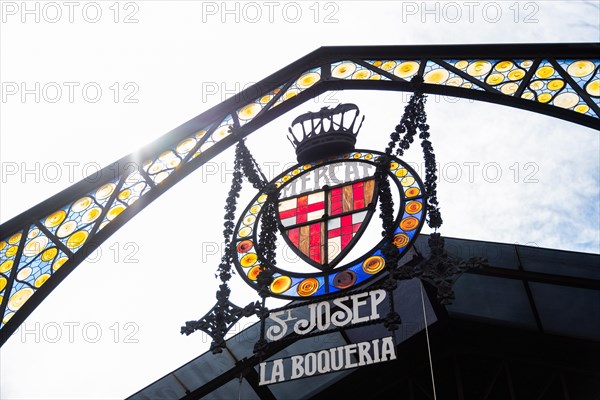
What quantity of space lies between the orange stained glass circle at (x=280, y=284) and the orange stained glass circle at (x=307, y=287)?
4.6 inches

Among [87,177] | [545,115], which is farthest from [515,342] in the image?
[87,177]

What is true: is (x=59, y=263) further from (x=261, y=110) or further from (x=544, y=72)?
(x=544, y=72)

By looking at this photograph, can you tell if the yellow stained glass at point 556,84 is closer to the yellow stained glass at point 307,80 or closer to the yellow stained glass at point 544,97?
the yellow stained glass at point 544,97

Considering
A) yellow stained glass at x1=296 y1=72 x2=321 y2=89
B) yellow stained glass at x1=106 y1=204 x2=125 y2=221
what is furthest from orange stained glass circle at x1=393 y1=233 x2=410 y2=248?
yellow stained glass at x1=106 y1=204 x2=125 y2=221

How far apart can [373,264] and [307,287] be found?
680 millimetres

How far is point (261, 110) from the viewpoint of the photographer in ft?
35.2

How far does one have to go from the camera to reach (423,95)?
31.6 ft

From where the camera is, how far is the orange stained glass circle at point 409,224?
852 centimetres

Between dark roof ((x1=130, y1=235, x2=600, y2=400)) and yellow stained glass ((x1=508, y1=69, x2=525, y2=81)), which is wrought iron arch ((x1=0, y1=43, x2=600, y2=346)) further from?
dark roof ((x1=130, y1=235, x2=600, y2=400))

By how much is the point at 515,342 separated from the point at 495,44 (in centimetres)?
482

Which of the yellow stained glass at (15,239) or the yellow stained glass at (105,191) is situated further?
the yellow stained glass at (105,191)

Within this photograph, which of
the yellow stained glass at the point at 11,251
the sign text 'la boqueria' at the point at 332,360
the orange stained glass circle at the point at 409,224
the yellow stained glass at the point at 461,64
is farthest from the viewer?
the yellow stained glass at the point at 11,251

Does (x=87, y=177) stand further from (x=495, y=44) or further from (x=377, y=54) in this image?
(x=495, y=44)

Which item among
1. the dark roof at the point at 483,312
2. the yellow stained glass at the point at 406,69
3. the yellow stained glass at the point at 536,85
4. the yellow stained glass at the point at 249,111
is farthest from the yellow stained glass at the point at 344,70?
the dark roof at the point at 483,312
